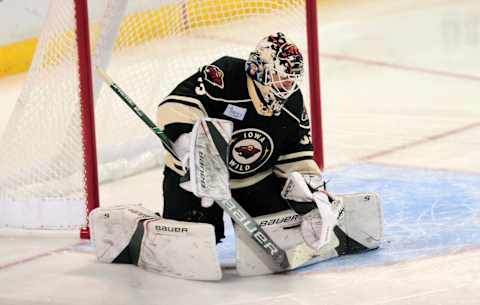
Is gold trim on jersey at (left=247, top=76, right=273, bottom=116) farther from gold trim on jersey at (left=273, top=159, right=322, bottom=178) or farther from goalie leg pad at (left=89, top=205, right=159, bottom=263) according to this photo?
goalie leg pad at (left=89, top=205, right=159, bottom=263)

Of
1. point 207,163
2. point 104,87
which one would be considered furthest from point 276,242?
point 104,87

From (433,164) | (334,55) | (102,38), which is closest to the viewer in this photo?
(102,38)

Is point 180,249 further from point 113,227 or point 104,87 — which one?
point 104,87

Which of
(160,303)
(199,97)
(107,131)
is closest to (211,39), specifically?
(107,131)

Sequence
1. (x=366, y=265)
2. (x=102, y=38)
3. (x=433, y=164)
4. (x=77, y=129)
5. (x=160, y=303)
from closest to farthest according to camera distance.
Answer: (x=160, y=303), (x=366, y=265), (x=77, y=129), (x=102, y=38), (x=433, y=164)

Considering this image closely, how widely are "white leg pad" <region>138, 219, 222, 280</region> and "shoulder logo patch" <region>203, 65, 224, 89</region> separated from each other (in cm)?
40

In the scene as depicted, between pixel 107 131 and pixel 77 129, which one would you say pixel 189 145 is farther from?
pixel 107 131

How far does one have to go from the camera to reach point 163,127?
3900 millimetres

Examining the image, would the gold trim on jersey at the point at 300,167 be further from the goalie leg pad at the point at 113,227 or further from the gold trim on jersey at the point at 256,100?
the goalie leg pad at the point at 113,227

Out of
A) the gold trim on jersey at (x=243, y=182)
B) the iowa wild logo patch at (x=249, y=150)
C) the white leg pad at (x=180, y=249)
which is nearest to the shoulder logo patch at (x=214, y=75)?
the iowa wild logo patch at (x=249, y=150)

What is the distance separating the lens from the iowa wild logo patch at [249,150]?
3.94 meters

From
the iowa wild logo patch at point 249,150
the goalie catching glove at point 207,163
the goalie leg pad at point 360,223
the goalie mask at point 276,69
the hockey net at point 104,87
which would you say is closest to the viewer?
the goalie catching glove at point 207,163

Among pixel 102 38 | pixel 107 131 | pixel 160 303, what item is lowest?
pixel 160 303

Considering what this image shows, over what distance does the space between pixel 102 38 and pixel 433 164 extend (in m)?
1.30
